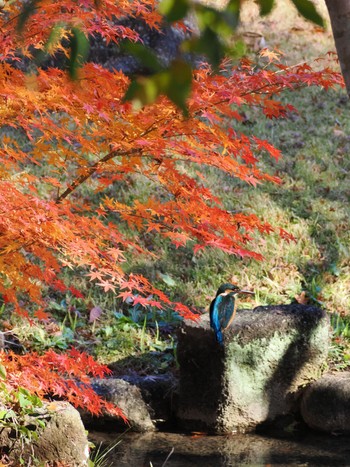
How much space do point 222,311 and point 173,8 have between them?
557 centimetres

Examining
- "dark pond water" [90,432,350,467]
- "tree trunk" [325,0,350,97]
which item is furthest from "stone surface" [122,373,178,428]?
"tree trunk" [325,0,350,97]

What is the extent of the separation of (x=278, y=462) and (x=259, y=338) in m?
1.19

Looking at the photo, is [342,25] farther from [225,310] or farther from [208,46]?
[225,310]

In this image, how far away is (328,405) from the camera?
6.76 m

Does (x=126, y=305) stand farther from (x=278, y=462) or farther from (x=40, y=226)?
(x=40, y=226)

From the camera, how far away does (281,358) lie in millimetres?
7023

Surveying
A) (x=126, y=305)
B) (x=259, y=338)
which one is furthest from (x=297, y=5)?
(x=126, y=305)

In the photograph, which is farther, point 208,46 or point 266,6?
point 266,6

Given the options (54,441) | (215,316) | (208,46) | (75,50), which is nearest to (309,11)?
(208,46)

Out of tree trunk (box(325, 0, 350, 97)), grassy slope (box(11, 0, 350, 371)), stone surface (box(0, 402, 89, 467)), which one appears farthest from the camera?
grassy slope (box(11, 0, 350, 371))

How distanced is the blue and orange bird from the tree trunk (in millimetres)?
4721

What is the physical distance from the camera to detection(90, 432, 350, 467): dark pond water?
6070mm

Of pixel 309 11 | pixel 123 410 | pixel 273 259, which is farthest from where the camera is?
pixel 273 259

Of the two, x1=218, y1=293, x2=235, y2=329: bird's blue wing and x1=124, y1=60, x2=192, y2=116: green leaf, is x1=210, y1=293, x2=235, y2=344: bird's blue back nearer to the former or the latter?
x1=218, y1=293, x2=235, y2=329: bird's blue wing
